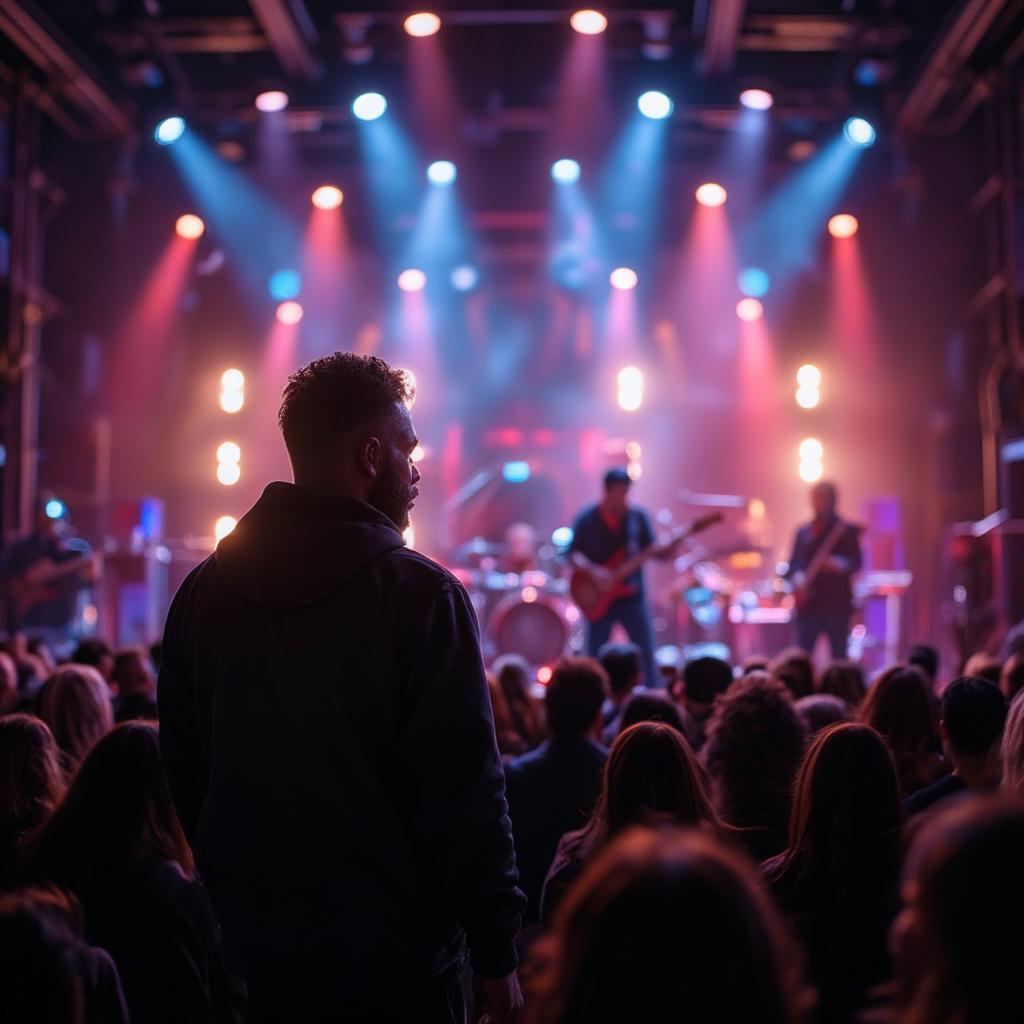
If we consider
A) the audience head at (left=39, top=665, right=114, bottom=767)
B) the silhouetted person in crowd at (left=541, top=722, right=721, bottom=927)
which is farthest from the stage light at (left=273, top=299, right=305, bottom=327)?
the silhouetted person in crowd at (left=541, top=722, right=721, bottom=927)

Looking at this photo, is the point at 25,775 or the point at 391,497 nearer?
the point at 391,497

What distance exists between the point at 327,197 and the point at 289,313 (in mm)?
1977

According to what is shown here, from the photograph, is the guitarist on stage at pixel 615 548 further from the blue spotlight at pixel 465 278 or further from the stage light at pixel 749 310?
the blue spotlight at pixel 465 278

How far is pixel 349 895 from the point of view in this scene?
204 centimetres

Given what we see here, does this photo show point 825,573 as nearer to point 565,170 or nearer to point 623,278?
point 565,170

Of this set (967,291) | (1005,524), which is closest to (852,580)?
(1005,524)

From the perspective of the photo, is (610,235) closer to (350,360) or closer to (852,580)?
(852,580)

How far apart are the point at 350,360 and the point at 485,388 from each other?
Answer: 15897 mm

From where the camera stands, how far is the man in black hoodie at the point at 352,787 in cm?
205

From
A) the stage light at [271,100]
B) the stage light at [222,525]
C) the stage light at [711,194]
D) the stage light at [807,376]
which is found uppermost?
the stage light at [271,100]

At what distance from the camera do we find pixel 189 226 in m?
14.6

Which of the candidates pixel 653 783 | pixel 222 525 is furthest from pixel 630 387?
pixel 653 783

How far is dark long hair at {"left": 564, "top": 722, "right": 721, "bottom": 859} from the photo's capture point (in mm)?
2766

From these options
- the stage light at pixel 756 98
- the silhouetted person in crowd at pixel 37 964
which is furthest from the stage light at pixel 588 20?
the silhouetted person in crowd at pixel 37 964
